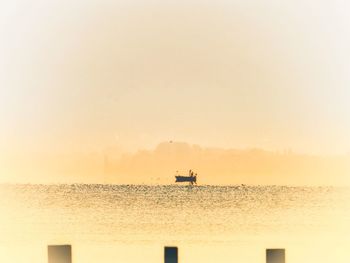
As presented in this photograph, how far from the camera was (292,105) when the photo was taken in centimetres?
7588

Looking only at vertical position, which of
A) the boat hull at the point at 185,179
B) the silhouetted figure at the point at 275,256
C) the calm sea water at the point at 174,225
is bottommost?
the silhouetted figure at the point at 275,256

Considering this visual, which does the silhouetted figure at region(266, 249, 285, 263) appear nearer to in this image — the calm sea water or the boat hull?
the calm sea water

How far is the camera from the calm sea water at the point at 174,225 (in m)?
34.9

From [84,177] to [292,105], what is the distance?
3191 inches

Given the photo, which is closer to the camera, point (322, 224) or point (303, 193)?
point (322, 224)

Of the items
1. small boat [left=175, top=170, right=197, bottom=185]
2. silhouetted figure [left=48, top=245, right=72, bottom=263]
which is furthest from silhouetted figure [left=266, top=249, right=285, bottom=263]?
small boat [left=175, top=170, right=197, bottom=185]

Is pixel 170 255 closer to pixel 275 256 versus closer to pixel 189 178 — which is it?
pixel 275 256

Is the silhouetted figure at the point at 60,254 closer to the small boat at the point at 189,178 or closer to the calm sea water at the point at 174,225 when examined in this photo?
the calm sea water at the point at 174,225

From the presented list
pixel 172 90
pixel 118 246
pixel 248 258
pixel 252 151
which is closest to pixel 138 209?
pixel 252 151

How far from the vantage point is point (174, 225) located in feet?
215

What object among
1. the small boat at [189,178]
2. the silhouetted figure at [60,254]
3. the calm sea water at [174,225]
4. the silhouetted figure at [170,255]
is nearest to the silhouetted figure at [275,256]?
the silhouetted figure at [170,255]

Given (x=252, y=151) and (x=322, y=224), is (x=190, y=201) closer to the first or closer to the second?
(x=252, y=151)

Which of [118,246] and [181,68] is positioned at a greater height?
[181,68]

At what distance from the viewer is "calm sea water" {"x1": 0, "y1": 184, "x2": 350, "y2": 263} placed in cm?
3491
